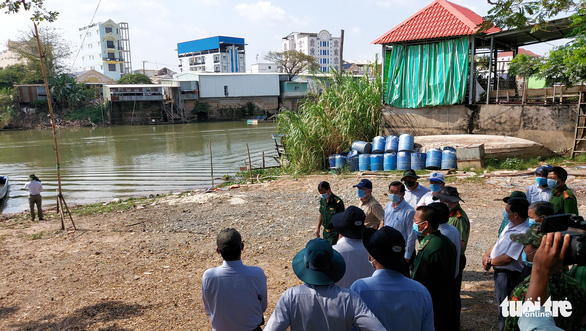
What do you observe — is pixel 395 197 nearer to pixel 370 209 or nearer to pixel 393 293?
pixel 370 209


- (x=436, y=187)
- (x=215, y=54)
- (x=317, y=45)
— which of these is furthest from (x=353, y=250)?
(x=317, y=45)

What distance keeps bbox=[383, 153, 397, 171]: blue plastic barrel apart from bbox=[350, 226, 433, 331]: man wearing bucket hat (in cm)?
1164

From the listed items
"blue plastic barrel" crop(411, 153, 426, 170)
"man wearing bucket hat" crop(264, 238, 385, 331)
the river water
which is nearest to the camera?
"man wearing bucket hat" crop(264, 238, 385, 331)

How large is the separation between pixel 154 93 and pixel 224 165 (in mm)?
30614

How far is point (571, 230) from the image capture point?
191 cm

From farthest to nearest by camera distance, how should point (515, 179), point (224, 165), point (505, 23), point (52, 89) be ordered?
point (52, 89) < point (224, 165) < point (515, 179) < point (505, 23)

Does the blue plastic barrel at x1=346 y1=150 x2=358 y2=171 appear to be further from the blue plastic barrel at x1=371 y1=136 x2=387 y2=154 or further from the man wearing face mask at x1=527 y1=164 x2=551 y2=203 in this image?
the man wearing face mask at x1=527 y1=164 x2=551 y2=203

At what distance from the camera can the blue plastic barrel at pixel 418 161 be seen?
1347 cm

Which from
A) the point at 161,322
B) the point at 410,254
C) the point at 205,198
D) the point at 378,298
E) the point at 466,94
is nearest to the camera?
the point at 378,298

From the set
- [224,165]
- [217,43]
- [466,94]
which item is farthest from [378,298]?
[217,43]

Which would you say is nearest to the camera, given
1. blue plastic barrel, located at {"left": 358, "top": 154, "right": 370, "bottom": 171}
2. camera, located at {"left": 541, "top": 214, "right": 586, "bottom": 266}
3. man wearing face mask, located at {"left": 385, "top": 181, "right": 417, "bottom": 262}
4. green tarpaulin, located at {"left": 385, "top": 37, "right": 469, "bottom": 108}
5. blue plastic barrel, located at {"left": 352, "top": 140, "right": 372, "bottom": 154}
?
camera, located at {"left": 541, "top": 214, "right": 586, "bottom": 266}

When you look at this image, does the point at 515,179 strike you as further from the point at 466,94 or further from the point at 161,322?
the point at 161,322

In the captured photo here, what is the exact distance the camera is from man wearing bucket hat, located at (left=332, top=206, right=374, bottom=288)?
329 centimetres

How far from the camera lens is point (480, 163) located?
41.4ft
